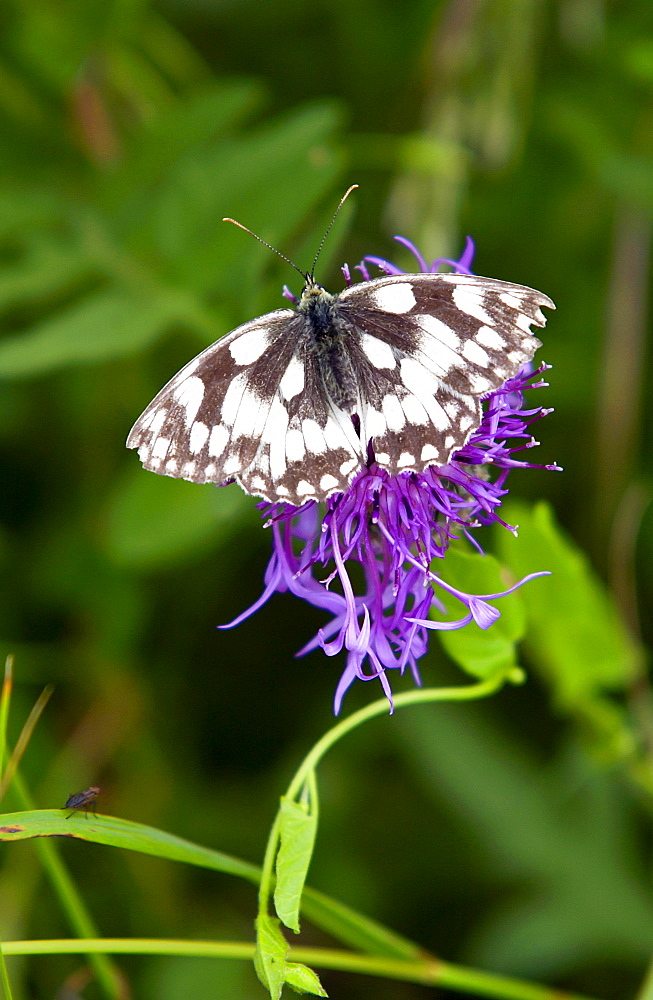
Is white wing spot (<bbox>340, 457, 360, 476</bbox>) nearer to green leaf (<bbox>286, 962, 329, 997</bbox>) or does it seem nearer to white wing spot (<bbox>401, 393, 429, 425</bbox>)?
white wing spot (<bbox>401, 393, 429, 425</bbox>)

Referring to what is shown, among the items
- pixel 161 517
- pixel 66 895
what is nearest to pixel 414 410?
pixel 161 517

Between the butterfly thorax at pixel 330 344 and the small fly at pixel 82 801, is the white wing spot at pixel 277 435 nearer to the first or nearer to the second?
the butterfly thorax at pixel 330 344

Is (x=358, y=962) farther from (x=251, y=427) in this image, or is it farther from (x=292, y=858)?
(x=251, y=427)

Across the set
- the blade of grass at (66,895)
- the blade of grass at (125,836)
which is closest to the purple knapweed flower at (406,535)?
the blade of grass at (125,836)

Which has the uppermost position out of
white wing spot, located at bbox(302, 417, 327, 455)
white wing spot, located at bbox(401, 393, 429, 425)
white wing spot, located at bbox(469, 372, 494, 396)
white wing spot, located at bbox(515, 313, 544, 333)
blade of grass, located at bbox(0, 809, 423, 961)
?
white wing spot, located at bbox(515, 313, 544, 333)

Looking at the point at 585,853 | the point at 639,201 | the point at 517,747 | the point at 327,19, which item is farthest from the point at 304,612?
the point at 327,19

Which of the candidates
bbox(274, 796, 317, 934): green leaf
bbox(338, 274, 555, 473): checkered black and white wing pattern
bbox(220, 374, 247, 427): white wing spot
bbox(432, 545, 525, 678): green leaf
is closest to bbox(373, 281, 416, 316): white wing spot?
bbox(338, 274, 555, 473): checkered black and white wing pattern

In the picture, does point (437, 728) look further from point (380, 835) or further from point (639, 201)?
point (639, 201)

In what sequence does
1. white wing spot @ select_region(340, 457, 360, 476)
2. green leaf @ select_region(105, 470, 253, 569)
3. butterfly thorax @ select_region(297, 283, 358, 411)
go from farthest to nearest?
green leaf @ select_region(105, 470, 253, 569) < butterfly thorax @ select_region(297, 283, 358, 411) < white wing spot @ select_region(340, 457, 360, 476)
